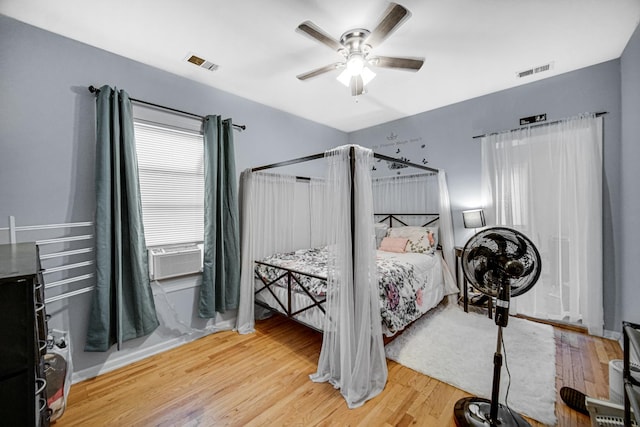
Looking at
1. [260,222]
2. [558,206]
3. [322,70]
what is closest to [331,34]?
[322,70]

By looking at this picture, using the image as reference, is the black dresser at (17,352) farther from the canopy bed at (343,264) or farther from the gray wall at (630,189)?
the gray wall at (630,189)

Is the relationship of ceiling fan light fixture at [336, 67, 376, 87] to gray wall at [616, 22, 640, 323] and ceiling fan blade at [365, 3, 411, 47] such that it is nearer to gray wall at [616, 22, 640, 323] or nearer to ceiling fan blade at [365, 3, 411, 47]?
ceiling fan blade at [365, 3, 411, 47]

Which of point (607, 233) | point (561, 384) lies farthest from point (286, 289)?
point (607, 233)

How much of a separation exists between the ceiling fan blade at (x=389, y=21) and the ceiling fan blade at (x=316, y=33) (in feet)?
0.87

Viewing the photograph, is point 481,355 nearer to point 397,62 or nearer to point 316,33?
point 397,62

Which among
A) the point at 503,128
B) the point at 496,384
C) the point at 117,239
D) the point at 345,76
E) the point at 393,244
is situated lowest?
the point at 496,384

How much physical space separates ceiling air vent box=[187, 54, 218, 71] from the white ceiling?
0.07m

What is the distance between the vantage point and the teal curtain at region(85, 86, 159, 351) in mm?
2107

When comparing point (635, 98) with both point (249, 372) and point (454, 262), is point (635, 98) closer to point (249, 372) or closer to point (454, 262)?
point (454, 262)

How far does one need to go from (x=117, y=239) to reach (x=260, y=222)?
A: 1.34m

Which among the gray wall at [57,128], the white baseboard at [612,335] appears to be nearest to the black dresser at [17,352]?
the gray wall at [57,128]

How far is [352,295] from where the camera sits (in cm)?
192

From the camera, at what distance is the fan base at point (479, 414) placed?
5.11 ft

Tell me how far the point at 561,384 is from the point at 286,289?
234cm
